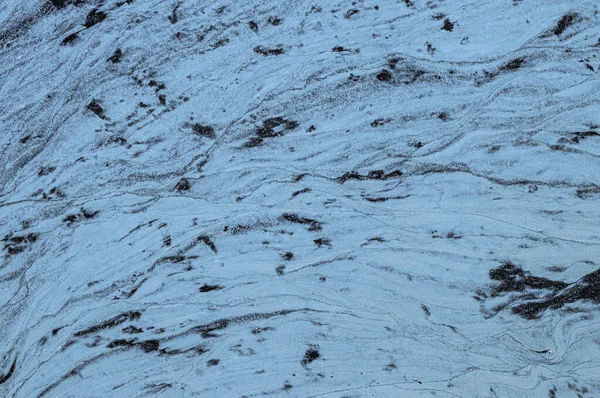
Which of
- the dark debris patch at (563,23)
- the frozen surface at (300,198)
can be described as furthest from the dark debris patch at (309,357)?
the dark debris patch at (563,23)

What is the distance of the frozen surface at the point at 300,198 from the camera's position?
1.23 meters

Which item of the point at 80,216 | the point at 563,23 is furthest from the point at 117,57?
the point at 563,23

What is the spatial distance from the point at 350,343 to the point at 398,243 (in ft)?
1.05

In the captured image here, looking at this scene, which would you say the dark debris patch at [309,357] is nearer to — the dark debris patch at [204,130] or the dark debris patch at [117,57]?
the dark debris patch at [204,130]

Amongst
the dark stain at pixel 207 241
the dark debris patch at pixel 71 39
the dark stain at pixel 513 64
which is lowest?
the dark stain at pixel 207 241

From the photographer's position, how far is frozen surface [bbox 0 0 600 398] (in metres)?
1.23

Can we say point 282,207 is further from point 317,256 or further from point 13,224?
point 13,224

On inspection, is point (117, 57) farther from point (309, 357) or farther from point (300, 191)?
point (309, 357)

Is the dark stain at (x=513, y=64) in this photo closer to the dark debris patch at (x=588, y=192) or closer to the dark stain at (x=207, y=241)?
the dark debris patch at (x=588, y=192)

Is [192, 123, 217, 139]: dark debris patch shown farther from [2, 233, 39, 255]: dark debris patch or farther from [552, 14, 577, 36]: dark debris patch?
[552, 14, 577, 36]: dark debris patch

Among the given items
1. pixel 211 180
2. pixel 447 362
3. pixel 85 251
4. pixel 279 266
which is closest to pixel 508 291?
pixel 447 362

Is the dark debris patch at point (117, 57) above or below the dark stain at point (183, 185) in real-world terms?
above

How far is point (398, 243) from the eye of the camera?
1251 millimetres

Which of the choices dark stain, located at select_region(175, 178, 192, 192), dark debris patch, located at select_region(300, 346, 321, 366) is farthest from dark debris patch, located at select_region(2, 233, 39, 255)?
dark debris patch, located at select_region(300, 346, 321, 366)
